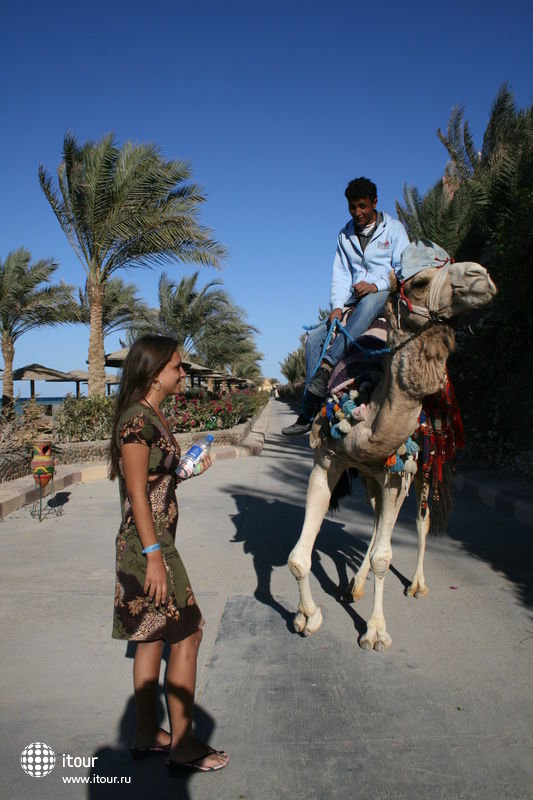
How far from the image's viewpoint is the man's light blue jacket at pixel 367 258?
4383 mm

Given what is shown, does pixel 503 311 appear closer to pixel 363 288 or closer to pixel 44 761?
pixel 363 288

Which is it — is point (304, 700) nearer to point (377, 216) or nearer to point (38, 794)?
point (38, 794)

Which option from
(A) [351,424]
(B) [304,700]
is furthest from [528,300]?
(B) [304,700]

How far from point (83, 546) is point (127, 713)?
137 inches

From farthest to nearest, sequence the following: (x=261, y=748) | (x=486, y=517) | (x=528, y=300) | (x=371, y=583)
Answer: (x=528, y=300), (x=486, y=517), (x=371, y=583), (x=261, y=748)

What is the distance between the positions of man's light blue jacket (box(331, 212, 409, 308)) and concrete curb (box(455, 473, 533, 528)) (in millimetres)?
4256

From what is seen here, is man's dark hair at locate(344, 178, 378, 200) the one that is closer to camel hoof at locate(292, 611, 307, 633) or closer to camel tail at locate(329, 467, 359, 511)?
camel tail at locate(329, 467, 359, 511)

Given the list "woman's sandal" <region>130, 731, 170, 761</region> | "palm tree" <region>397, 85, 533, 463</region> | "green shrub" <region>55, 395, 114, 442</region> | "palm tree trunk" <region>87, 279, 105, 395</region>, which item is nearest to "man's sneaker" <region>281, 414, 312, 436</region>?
"woman's sandal" <region>130, 731, 170, 761</region>

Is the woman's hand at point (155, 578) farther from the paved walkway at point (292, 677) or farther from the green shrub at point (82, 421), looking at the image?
the green shrub at point (82, 421)

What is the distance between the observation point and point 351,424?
376 centimetres

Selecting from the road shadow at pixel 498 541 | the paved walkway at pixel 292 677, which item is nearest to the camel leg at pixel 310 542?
the paved walkway at pixel 292 677

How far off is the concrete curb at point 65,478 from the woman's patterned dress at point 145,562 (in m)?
5.77

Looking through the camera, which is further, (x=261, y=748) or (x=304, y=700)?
(x=304, y=700)

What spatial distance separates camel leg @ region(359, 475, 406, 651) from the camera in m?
3.88
